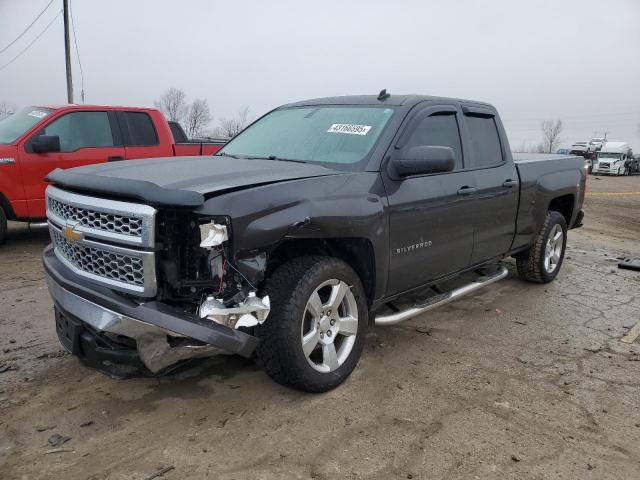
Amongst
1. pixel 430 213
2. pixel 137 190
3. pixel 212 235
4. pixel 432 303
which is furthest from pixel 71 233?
pixel 432 303

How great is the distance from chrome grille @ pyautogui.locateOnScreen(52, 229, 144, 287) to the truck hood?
32 centimetres

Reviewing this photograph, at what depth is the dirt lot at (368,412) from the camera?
8.63 feet

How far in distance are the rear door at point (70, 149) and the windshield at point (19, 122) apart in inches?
7.7

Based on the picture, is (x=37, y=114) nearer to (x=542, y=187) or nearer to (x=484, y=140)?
(x=484, y=140)

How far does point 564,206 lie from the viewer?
251 inches

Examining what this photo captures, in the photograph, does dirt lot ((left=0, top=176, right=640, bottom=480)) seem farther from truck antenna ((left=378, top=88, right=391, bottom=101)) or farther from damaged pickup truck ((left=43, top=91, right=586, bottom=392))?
truck antenna ((left=378, top=88, right=391, bottom=101))

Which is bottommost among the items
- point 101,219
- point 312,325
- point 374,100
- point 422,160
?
point 312,325

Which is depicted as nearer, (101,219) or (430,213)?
(101,219)

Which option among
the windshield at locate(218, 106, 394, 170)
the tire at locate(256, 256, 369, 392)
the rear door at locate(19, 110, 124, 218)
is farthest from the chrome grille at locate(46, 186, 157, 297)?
the rear door at locate(19, 110, 124, 218)

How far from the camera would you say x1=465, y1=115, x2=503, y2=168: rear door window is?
15.3 ft

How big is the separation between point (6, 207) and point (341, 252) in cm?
544

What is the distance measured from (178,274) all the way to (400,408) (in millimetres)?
1498

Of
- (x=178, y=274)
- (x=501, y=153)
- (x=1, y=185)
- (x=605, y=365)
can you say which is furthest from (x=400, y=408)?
(x=1, y=185)

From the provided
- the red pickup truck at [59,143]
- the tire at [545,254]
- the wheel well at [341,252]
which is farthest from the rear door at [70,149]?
the tire at [545,254]
